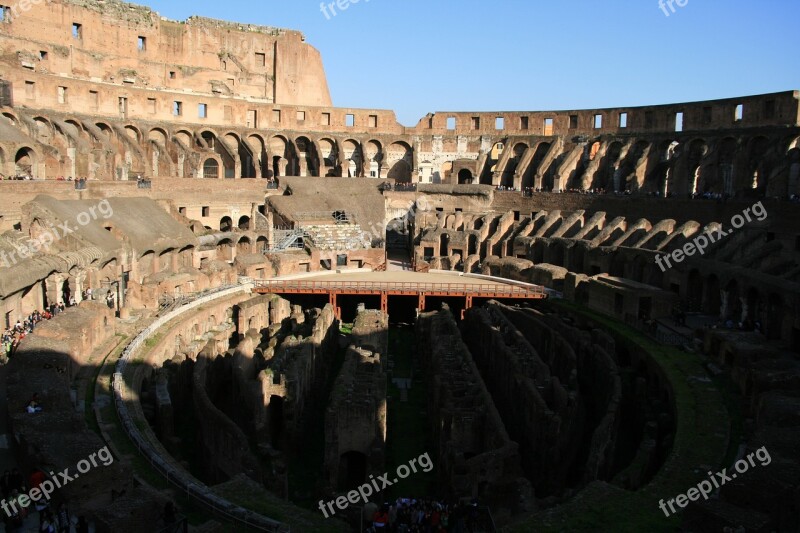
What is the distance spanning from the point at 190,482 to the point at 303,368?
902 centimetres

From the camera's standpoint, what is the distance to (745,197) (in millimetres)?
35062

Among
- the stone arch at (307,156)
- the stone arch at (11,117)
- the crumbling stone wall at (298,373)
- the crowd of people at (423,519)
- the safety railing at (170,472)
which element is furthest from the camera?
the stone arch at (307,156)

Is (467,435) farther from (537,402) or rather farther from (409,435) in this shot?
(409,435)

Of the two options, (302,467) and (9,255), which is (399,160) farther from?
(302,467)

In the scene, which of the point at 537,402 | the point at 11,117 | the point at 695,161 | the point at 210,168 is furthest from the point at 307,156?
the point at 537,402

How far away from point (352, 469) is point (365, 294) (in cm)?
1689

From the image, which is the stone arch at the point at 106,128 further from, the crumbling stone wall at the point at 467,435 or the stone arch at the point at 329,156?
the crumbling stone wall at the point at 467,435

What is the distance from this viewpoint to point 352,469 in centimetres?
1834

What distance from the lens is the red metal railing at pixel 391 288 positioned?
111ft

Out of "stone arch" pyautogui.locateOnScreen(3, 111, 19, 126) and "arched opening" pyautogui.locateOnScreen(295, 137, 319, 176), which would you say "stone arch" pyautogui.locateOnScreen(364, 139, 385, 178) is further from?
"stone arch" pyautogui.locateOnScreen(3, 111, 19, 126)

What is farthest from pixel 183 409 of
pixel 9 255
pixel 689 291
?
pixel 689 291

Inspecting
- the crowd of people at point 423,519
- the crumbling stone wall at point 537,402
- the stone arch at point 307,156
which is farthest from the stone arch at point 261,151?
the crowd of people at point 423,519

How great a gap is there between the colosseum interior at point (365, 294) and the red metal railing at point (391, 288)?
0.18 meters

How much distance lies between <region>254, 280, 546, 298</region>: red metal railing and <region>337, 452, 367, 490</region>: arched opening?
1593cm
